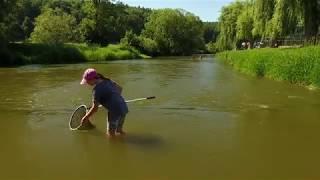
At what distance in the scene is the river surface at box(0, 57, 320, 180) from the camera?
827 cm

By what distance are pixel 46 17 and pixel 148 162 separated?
66.3 m

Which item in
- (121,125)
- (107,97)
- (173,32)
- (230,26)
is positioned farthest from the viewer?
(173,32)

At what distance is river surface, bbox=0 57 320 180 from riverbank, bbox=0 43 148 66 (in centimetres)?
3525

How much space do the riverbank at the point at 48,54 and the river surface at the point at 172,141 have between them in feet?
116

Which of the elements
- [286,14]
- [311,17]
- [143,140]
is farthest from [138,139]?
[311,17]

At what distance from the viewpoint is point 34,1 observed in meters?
164

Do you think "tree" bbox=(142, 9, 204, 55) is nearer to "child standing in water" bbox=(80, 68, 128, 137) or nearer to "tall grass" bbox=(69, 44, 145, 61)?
"tall grass" bbox=(69, 44, 145, 61)

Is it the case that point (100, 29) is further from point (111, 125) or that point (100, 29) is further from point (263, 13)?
point (111, 125)

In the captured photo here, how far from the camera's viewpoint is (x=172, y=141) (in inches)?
420

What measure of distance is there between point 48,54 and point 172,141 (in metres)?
51.1

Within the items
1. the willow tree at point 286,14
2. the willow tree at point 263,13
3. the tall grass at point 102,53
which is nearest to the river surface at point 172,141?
the willow tree at point 286,14

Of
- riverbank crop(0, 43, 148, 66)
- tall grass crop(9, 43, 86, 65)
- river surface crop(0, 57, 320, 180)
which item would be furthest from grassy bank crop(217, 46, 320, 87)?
tall grass crop(9, 43, 86, 65)

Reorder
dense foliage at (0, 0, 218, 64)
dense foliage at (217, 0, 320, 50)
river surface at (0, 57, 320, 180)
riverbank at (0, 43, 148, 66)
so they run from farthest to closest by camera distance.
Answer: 1. dense foliage at (0, 0, 218, 64)
2. riverbank at (0, 43, 148, 66)
3. dense foliage at (217, 0, 320, 50)
4. river surface at (0, 57, 320, 180)

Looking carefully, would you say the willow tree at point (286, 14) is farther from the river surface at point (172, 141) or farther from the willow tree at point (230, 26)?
the willow tree at point (230, 26)
